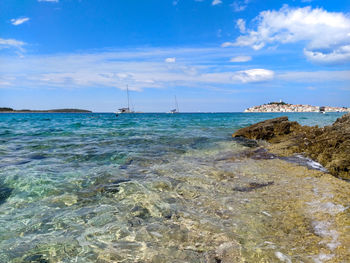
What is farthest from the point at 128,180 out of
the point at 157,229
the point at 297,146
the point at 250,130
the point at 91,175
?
the point at 250,130

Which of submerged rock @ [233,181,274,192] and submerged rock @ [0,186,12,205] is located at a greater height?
submerged rock @ [0,186,12,205]

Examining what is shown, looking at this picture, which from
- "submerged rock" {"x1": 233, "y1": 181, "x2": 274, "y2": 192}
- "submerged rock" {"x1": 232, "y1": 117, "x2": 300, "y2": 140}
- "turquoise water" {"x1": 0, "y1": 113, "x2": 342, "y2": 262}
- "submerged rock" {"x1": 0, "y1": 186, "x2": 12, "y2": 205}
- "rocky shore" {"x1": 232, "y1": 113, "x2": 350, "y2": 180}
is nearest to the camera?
"turquoise water" {"x1": 0, "y1": 113, "x2": 342, "y2": 262}

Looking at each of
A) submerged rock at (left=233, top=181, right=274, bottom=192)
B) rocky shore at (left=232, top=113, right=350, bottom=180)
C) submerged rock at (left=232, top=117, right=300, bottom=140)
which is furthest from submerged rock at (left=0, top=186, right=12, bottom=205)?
submerged rock at (left=232, top=117, right=300, bottom=140)

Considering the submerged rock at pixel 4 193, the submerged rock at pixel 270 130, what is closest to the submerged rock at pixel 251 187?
the submerged rock at pixel 4 193

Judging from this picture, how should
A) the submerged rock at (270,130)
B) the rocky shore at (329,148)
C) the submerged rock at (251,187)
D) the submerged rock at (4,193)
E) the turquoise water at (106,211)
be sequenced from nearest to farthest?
the turquoise water at (106,211) → the submerged rock at (4,193) → the submerged rock at (251,187) → the rocky shore at (329,148) → the submerged rock at (270,130)

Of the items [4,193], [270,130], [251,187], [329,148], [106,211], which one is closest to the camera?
[106,211]

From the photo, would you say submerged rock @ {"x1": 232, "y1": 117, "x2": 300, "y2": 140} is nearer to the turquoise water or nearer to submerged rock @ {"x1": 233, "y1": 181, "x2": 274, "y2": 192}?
the turquoise water

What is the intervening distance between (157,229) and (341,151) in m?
A: 6.13

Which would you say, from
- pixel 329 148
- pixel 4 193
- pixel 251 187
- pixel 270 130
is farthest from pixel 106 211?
pixel 270 130

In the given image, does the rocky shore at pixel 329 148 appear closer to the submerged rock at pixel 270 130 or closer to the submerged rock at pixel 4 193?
the submerged rock at pixel 270 130

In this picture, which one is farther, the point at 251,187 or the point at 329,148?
the point at 329,148

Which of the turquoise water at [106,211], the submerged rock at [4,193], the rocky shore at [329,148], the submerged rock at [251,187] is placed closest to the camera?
the turquoise water at [106,211]

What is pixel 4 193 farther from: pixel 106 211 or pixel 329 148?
pixel 329 148

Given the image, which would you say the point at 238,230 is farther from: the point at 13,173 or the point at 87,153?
the point at 87,153
